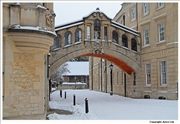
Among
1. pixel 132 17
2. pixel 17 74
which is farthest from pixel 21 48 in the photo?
pixel 132 17

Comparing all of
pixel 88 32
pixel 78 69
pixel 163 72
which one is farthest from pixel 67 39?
pixel 78 69

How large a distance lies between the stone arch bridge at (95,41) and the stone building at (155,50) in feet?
1.66

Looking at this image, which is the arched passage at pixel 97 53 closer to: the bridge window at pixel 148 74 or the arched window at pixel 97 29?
the arched window at pixel 97 29

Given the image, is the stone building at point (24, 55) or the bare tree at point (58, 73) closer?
the stone building at point (24, 55)

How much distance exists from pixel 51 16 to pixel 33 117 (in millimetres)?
3737

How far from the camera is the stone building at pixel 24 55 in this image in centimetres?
937

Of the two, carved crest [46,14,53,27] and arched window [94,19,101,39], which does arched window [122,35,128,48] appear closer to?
arched window [94,19,101,39]

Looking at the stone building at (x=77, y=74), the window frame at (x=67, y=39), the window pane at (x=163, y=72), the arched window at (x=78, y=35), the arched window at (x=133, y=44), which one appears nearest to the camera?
the window pane at (x=163, y=72)

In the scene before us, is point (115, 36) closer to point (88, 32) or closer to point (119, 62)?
point (88, 32)

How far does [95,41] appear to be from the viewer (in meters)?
23.6

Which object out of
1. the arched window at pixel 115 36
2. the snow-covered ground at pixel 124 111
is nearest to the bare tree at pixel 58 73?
the arched window at pixel 115 36

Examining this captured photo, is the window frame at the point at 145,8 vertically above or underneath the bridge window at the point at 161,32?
above

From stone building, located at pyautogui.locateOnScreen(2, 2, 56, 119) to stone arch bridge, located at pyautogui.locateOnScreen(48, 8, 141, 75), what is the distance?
1210cm

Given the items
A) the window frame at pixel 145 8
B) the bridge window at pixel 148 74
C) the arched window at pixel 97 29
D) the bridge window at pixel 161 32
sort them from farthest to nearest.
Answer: the window frame at pixel 145 8 < the bridge window at pixel 148 74 < the arched window at pixel 97 29 < the bridge window at pixel 161 32
